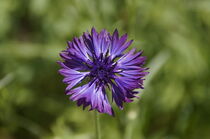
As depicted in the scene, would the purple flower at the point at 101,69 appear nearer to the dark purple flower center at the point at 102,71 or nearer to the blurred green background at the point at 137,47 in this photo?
the dark purple flower center at the point at 102,71

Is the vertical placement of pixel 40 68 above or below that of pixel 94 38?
above

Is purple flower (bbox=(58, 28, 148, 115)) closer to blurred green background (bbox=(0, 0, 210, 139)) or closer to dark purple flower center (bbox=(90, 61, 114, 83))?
dark purple flower center (bbox=(90, 61, 114, 83))

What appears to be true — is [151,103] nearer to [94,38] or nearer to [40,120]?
[40,120]

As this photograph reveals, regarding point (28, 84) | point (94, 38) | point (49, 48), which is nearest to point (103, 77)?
point (94, 38)

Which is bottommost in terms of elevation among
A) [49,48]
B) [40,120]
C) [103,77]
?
[103,77]

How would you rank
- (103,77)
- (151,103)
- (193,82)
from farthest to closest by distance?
(193,82)
(151,103)
(103,77)

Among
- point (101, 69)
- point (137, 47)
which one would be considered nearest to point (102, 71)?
point (101, 69)

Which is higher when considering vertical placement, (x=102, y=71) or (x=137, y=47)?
(x=137, y=47)

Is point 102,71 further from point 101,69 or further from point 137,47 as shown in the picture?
point 137,47
